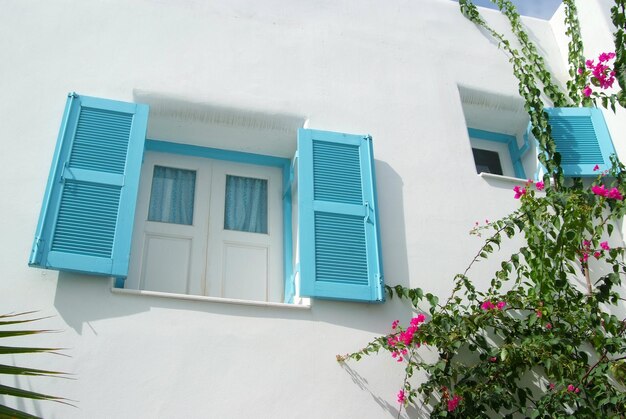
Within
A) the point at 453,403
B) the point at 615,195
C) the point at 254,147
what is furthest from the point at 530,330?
the point at 254,147

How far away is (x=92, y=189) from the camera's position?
459 cm

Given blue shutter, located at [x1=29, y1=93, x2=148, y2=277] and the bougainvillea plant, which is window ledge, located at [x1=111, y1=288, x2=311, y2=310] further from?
the bougainvillea plant

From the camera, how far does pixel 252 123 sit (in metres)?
5.44

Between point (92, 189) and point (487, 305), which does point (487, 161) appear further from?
point (92, 189)

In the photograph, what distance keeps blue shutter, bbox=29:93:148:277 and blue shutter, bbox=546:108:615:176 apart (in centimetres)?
331

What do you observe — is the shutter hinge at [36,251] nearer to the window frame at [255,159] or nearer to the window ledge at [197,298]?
the window ledge at [197,298]

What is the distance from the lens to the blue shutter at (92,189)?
4309 mm

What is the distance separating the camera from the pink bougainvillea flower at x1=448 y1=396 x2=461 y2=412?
4.22 meters

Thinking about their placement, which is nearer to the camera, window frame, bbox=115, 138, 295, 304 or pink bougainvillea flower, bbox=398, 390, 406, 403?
pink bougainvillea flower, bbox=398, 390, 406, 403

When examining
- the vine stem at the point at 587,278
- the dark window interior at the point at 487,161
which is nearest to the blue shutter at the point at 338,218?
the dark window interior at the point at 487,161

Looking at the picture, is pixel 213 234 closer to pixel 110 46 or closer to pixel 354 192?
pixel 354 192

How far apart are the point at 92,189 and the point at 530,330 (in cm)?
290

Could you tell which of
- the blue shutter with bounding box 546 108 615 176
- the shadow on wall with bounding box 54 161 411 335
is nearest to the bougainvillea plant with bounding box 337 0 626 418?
the shadow on wall with bounding box 54 161 411 335

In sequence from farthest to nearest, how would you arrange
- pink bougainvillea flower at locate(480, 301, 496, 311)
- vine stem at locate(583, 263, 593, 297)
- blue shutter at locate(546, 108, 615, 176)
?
blue shutter at locate(546, 108, 615, 176)
vine stem at locate(583, 263, 593, 297)
pink bougainvillea flower at locate(480, 301, 496, 311)
